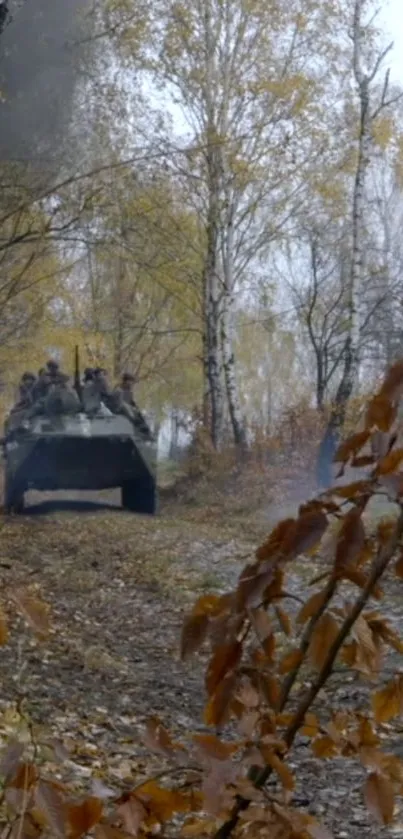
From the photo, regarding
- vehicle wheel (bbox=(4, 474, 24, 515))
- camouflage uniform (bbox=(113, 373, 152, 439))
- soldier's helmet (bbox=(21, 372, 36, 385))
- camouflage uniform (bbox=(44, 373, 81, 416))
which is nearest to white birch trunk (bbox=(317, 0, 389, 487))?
camouflage uniform (bbox=(113, 373, 152, 439))

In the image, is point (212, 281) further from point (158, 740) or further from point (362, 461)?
point (362, 461)

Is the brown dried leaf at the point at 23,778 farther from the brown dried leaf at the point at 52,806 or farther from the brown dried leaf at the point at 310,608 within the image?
the brown dried leaf at the point at 310,608

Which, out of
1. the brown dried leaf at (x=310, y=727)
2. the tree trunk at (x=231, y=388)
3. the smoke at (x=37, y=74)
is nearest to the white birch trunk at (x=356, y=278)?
the tree trunk at (x=231, y=388)

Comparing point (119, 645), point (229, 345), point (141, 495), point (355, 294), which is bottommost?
point (119, 645)

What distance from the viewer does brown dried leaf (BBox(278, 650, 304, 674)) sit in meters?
1.78

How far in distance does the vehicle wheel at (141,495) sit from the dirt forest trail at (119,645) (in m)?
1.36

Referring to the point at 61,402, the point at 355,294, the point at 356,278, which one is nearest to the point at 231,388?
the point at 355,294

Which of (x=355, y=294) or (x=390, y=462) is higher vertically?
(x=355, y=294)

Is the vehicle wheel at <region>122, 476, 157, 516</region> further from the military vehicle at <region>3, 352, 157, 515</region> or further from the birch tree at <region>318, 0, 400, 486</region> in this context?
the birch tree at <region>318, 0, 400, 486</region>

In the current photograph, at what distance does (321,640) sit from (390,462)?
0.95 ft

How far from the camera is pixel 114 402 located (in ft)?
→ 56.3

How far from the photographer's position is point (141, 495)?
17453 millimetres

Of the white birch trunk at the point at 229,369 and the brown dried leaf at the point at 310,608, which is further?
the white birch trunk at the point at 229,369

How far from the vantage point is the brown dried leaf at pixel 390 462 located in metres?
1.57
